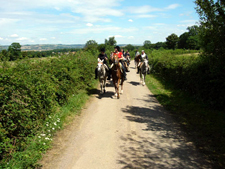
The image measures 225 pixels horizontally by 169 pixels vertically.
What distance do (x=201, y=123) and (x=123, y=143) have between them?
10.6ft

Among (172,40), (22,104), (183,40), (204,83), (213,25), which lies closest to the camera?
(22,104)

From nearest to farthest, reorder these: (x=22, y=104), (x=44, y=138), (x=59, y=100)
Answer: (x=22, y=104) → (x=44, y=138) → (x=59, y=100)

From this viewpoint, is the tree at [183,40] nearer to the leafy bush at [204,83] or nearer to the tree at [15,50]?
the leafy bush at [204,83]

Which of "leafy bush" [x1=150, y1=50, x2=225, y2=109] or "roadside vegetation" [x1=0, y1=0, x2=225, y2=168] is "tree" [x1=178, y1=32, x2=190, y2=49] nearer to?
"leafy bush" [x1=150, y1=50, x2=225, y2=109]

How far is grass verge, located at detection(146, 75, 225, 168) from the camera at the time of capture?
215 inches

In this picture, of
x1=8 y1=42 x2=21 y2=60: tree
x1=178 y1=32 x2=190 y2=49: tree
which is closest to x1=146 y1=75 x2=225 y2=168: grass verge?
x1=8 y1=42 x2=21 y2=60: tree

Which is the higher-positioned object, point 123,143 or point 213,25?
point 213,25

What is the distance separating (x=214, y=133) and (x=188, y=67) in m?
5.61

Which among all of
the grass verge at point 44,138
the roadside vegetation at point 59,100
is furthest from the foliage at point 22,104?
the grass verge at point 44,138

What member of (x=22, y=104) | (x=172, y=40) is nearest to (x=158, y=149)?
(x=22, y=104)

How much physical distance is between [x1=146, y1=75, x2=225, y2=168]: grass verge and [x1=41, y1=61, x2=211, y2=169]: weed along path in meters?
0.29

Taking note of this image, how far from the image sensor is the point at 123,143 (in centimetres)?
603

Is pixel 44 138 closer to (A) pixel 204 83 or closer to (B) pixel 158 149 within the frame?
(B) pixel 158 149

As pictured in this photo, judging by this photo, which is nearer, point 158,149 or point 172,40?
point 158,149
